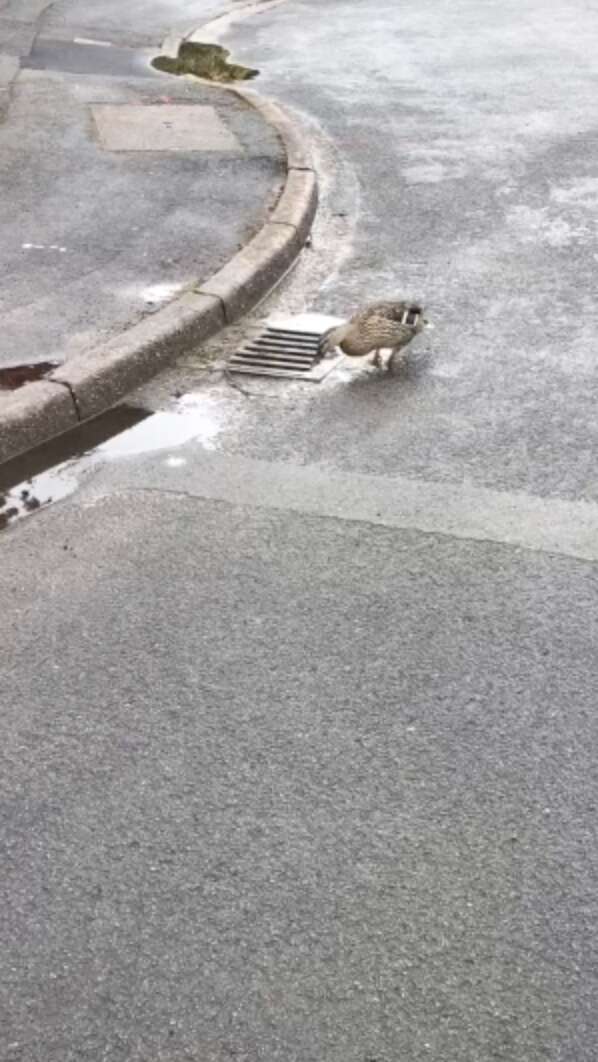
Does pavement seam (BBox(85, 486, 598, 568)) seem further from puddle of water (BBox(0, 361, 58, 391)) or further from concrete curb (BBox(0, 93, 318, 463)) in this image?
puddle of water (BBox(0, 361, 58, 391))

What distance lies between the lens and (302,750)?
12.5 ft

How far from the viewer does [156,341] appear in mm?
6492

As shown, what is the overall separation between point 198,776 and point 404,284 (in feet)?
14.8

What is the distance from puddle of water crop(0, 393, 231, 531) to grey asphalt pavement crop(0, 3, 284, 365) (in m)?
0.58

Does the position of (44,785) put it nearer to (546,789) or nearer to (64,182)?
(546,789)

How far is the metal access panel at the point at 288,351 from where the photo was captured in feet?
21.2

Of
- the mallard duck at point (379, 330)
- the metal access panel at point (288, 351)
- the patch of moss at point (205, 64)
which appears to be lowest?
the patch of moss at point (205, 64)

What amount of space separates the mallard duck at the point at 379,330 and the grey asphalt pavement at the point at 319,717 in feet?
0.43

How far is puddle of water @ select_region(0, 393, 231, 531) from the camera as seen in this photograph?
5.38 metres

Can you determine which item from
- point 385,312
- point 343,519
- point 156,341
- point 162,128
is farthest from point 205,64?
point 343,519

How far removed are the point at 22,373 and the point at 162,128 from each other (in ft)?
16.3

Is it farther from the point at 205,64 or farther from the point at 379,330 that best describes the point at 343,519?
the point at 205,64

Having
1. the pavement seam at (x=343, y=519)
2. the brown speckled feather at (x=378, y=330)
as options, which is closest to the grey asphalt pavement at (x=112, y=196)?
the brown speckled feather at (x=378, y=330)

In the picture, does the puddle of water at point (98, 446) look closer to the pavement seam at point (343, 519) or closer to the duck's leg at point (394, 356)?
the pavement seam at point (343, 519)
